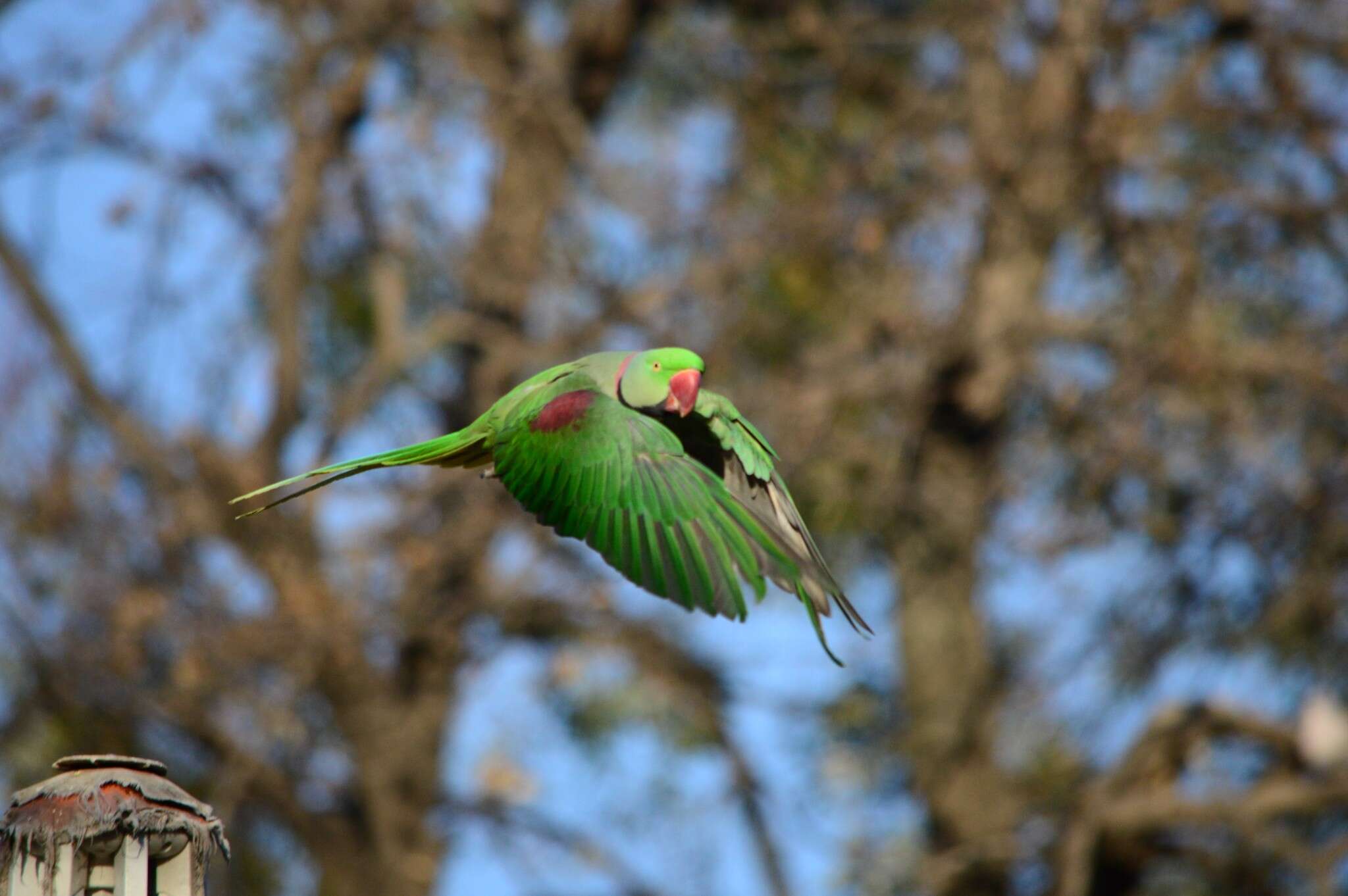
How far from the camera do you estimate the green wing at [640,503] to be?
3.02 m

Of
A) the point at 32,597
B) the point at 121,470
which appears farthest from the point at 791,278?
the point at 32,597

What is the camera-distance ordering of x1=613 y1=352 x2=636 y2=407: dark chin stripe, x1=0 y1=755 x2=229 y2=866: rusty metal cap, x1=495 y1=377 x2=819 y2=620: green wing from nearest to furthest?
x1=0 y1=755 x2=229 y2=866: rusty metal cap, x1=495 y1=377 x2=819 y2=620: green wing, x1=613 y1=352 x2=636 y2=407: dark chin stripe

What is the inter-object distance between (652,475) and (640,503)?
6 centimetres

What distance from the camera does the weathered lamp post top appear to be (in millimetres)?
2748

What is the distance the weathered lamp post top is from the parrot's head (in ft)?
3.84

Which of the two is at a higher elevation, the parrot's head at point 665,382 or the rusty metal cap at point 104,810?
the parrot's head at point 665,382

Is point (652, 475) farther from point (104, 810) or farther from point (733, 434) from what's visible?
→ point (104, 810)

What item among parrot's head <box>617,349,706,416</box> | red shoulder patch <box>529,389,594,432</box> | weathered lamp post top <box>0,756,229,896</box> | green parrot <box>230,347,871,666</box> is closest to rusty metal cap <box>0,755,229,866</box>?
weathered lamp post top <box>0,756,229,896</box>

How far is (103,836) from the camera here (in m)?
2.75

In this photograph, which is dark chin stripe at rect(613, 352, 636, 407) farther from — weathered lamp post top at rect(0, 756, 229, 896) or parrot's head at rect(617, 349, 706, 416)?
weathered lamp post top at rect(0, 756, 229, 896)

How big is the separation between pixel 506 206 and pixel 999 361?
10.6ft

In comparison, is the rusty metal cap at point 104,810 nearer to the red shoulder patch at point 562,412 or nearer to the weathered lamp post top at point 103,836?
the weathered lamp post top at point 103,836

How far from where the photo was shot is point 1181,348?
8391 millimetres

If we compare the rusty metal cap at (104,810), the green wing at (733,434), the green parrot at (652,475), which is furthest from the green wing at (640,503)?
the rusty metal cap at (104,810)
